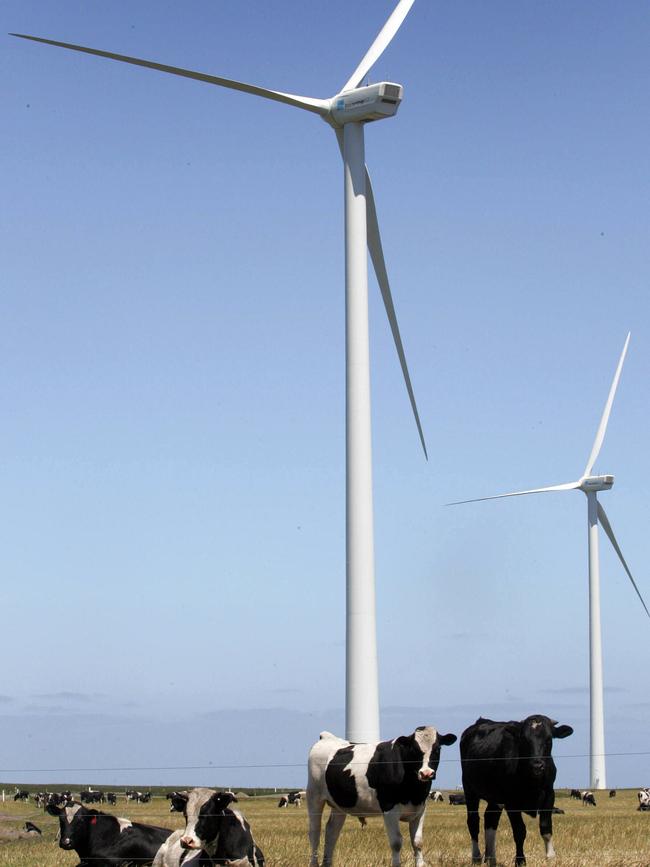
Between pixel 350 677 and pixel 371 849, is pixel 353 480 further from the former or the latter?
pixel 371 849

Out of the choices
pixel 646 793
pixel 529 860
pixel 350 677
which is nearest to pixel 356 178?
pixel 350 677

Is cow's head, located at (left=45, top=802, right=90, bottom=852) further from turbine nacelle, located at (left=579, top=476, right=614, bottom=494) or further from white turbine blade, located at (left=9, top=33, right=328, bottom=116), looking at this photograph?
turbine nacelle, located at (left=579, top=476, right=614, bottom=494)

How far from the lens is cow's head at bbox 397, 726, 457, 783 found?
1988 centimetres

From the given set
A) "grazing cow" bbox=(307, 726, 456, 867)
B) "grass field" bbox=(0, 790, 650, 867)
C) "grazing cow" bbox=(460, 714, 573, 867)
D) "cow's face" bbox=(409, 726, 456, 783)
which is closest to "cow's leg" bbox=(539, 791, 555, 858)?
"grazing cow" bbox=(460, 714, 573, 867)

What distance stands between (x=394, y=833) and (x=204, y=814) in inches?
142

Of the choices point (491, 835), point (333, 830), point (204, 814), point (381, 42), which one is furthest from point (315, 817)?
point (381, 42)

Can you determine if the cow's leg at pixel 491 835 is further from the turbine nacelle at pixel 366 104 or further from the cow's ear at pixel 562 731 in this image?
the turbine nacelle at pixel 366 104

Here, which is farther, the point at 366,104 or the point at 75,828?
the point at 366,104

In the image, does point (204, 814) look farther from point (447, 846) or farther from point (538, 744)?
point (447, 846)

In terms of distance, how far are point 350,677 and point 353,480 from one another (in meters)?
3.86

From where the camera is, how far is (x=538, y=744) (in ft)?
69.6

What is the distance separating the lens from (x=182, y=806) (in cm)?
1811

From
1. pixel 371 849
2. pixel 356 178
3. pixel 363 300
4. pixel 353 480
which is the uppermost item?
pixel 356 178

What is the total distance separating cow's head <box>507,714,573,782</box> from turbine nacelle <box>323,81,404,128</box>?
49.0 feet
